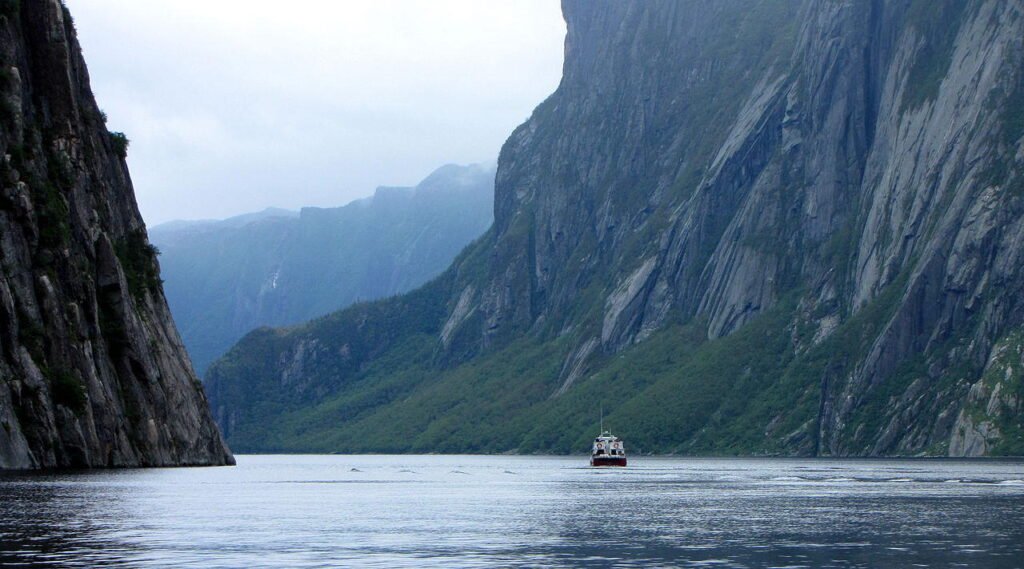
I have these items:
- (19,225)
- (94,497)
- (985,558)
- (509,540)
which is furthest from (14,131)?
(985,558)

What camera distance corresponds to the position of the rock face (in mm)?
145250

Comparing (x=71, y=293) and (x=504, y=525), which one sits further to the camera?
(x=71, y=293)

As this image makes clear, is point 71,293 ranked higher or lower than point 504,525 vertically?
higher

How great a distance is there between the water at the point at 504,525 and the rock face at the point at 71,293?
8522mm

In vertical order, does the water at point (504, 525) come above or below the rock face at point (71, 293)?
below

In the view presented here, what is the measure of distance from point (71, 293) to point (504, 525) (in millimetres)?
81715

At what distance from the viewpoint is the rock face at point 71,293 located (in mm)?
145250

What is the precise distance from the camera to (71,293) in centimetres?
15950

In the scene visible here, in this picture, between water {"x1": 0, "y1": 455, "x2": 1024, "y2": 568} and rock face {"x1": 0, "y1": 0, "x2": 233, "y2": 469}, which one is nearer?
water {"x1": 0, "y1": 455, "x2": 1024, "y2": 568}

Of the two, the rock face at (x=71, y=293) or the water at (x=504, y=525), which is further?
the rock face at (x=71, y=293)

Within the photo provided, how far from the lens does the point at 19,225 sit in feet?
493

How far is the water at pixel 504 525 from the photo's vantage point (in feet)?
226

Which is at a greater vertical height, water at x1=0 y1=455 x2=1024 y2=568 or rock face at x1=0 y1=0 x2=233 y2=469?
rock face at x1=0 y1=0 x2=233 y2=469

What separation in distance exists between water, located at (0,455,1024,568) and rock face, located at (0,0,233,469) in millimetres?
8522
